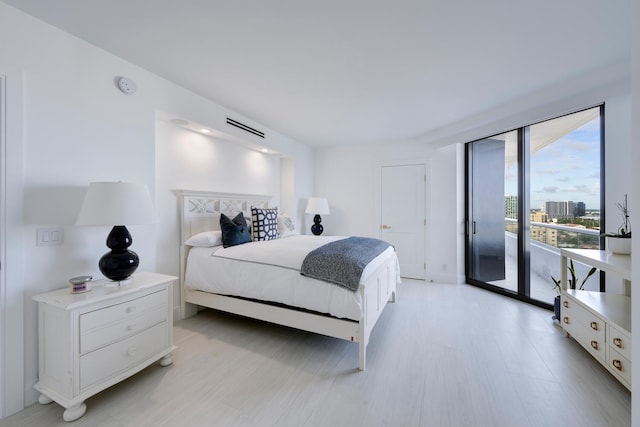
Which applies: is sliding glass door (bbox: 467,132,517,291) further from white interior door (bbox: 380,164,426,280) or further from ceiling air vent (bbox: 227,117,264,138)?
ceiling air vent (bbox: 227,117,264,138)

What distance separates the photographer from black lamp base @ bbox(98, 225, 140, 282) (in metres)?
1.71

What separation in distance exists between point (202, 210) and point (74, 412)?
1.97m

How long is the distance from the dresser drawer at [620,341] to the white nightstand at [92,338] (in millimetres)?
3105

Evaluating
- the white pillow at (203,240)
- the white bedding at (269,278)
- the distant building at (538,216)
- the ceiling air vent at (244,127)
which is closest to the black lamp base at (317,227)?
the ceiling air vent at (244,127)

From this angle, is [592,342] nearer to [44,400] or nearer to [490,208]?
[490,208]

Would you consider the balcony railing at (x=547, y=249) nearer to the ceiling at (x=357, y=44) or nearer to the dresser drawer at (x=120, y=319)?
the ceiling at (x=357, y=44)

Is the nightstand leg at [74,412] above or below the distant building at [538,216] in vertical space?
below

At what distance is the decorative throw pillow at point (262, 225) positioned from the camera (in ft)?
10.7

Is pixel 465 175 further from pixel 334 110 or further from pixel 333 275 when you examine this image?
pixel 333 275

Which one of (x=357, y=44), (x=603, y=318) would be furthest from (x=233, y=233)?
(x=603, y=318)

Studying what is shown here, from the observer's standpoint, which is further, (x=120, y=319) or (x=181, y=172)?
(x=181, y=172)

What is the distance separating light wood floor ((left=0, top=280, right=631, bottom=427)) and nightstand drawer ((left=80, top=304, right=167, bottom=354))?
1.26ft

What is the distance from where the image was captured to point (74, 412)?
1.45 metres

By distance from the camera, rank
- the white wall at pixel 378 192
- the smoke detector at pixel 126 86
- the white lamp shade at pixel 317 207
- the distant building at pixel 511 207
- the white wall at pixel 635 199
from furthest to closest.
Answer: the white lamp shade at pixel 317 207 → the white wall at pixel 378 192 → the distant building at pixel 511 207 → the smoke detector at pixel 126 86 → the white wall at pixel 635 199
